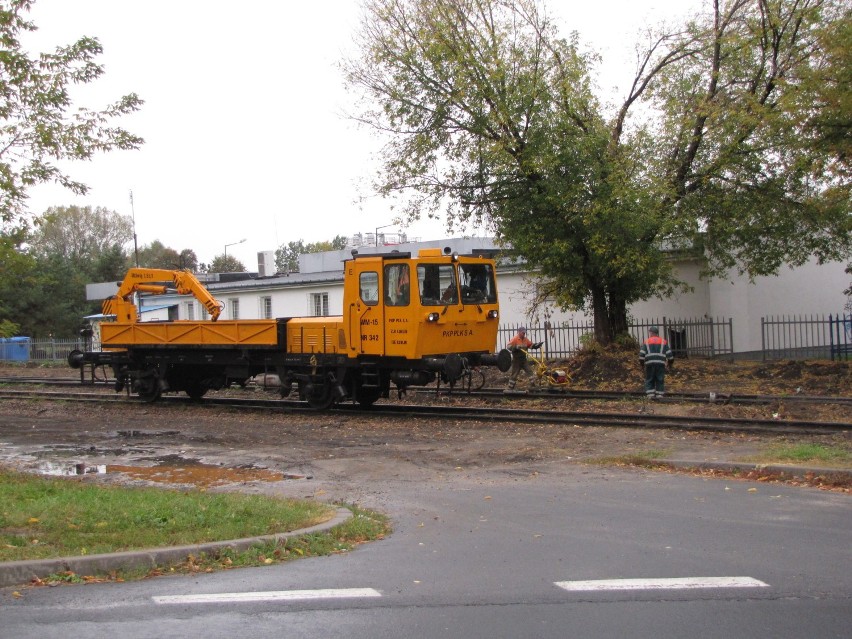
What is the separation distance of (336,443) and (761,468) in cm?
675

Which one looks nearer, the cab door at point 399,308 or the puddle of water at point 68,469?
the puddle of water at point 68,469

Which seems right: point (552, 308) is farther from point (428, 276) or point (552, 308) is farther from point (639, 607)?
point (639, 607)

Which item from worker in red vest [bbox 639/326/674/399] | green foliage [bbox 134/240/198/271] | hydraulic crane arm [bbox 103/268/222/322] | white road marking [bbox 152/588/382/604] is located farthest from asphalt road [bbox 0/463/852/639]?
green foliage [bbox 134/240/198/271]

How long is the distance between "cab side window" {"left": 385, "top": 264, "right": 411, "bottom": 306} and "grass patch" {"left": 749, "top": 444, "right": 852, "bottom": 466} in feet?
25.4

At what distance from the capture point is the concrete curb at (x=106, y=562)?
6.32m

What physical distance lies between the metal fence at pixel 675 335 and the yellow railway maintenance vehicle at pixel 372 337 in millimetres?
10548

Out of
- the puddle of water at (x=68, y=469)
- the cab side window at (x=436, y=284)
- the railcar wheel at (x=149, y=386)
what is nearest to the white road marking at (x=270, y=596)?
the puddle of water at (x=68, y=469)

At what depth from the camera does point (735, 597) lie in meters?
5.92

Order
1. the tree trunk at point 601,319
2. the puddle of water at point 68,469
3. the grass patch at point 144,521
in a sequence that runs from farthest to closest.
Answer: the tree trunk at point 601,319
the puddle of water at point 68,469
the grass patch at point 144,521

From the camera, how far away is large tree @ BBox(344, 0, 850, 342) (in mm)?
23188

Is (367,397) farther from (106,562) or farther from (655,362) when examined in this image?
(106,562)

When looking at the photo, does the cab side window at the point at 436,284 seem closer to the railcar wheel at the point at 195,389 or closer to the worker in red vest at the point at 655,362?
the worker in red vest at the point at 655,362

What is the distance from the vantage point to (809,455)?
11.2m

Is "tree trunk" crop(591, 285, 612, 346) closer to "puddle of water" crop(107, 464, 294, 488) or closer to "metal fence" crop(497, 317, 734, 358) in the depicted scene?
"metal fence" crop(497, 317, 734, 358)
